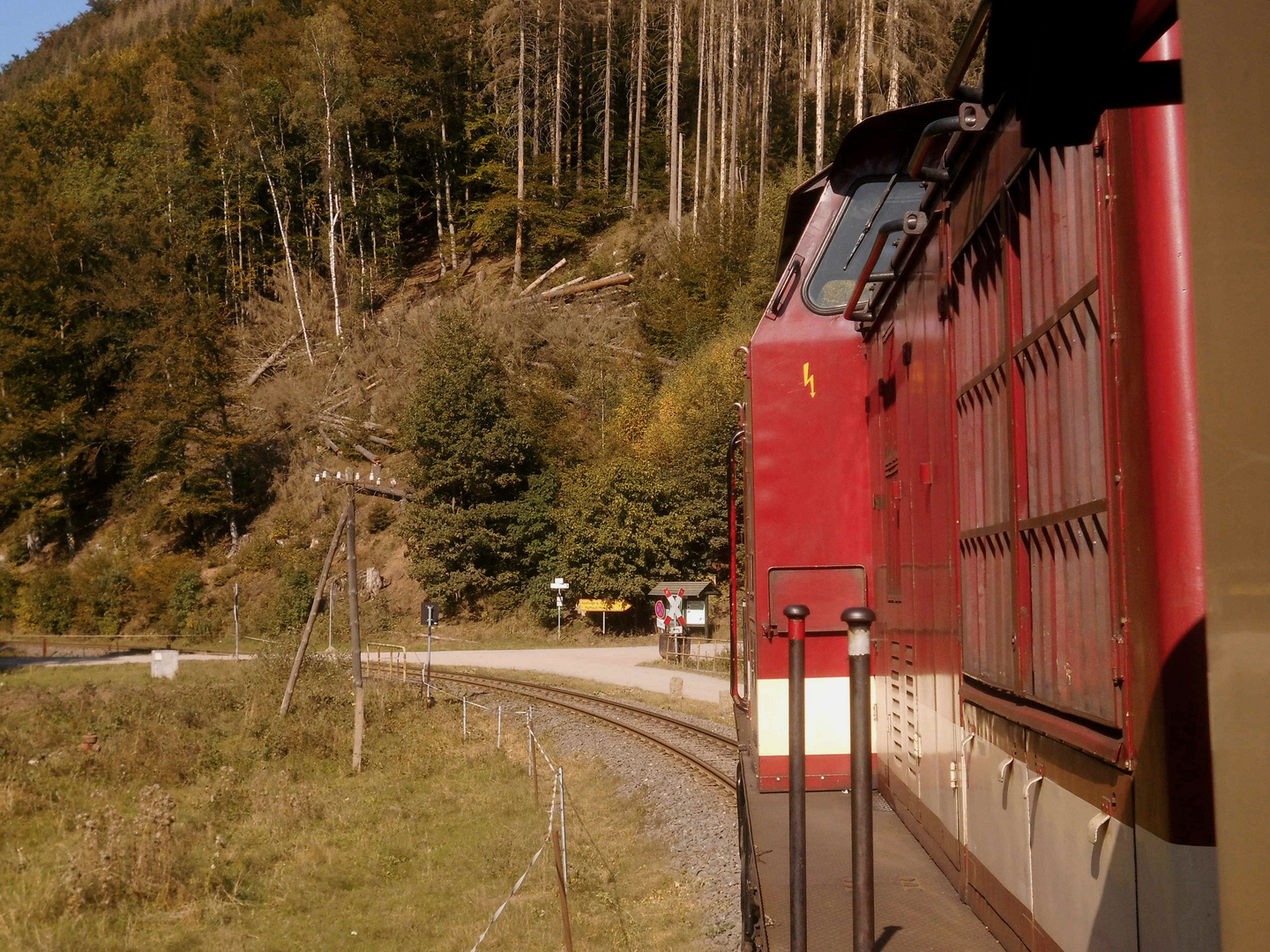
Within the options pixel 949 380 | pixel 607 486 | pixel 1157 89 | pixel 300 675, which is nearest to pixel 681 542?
pixel 607 486

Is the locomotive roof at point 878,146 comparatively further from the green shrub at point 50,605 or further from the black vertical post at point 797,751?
the green shrub at point 50,605

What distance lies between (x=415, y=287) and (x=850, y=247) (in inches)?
2268

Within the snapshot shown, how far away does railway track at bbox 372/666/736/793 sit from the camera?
15.5 metres

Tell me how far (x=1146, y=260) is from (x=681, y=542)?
36603mm

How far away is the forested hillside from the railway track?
12.5 m

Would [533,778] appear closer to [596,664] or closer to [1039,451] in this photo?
[1039,451]

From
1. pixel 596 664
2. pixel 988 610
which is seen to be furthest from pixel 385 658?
pixel 988 610

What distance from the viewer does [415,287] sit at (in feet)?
201

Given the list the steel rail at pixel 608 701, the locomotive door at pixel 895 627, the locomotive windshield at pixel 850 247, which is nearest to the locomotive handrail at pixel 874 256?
the locomotive windshield at pixel 850 247

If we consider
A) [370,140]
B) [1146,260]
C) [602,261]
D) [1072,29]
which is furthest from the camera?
[370,140]

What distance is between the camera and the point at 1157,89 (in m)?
1.58

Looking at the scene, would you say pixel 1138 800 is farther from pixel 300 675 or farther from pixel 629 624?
pixel 629 624

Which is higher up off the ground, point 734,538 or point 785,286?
point 785,286

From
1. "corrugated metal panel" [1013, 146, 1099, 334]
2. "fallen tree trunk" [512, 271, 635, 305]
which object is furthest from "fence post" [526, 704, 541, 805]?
"fallen tree trunk" [512, 271, 635, 305]
